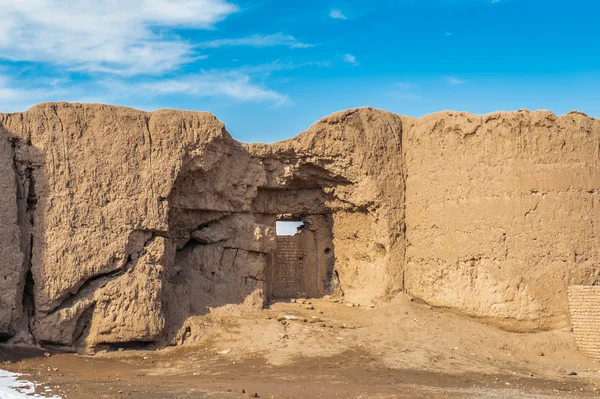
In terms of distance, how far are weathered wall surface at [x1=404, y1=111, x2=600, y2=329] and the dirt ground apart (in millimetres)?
575

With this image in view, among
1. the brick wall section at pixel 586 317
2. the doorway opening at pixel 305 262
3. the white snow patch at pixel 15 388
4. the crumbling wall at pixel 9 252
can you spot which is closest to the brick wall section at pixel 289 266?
the doorway opening at pixel 305 262

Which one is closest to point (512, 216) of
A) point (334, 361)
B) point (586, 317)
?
point (586, 317)

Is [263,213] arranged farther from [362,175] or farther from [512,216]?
[512,216]

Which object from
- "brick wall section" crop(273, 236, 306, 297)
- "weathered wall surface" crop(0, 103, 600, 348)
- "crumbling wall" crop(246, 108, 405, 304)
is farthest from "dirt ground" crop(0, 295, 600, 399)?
"brick wall section" crop(273, 236, 306, 297)

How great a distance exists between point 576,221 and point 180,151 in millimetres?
7540

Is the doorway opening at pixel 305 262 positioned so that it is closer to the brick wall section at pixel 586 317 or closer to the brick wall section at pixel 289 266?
the brick wall section at pixel 289 266

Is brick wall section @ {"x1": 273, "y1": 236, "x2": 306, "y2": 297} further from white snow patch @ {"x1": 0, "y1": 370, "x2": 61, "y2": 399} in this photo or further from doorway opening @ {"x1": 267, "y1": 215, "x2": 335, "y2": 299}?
white snow patch @ {"x1": 0, "y1": 370, "x2": 61, "y2": 399}

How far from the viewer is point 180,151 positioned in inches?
546

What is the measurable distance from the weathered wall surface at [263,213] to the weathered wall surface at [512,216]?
1.1 inches

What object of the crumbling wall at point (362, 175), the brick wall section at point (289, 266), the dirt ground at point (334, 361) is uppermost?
the crumbling wall at point (362, 175)

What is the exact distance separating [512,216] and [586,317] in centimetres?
223

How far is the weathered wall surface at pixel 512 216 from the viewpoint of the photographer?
1362cm

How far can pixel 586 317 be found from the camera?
13203 millimetres

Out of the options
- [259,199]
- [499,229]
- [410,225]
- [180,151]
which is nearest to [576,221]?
[499,229]
